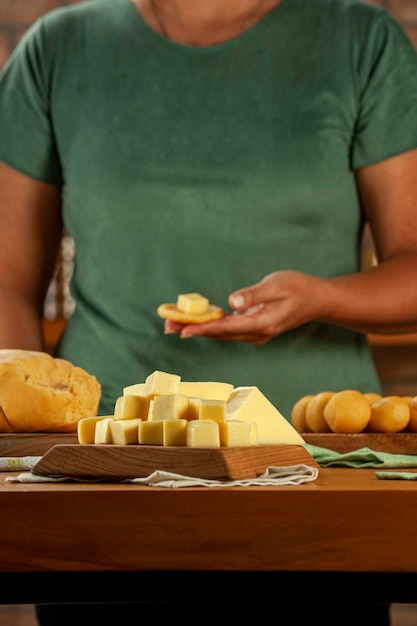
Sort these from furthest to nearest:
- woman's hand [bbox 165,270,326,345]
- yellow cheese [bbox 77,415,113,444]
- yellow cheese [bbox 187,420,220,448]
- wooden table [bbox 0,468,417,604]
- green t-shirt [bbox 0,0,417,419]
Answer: green t-shirt [bbox 0,0,417,419] < woman's hand [bbox 165,270,326,345] < yellow cheese [bbox 77,415,113,444] < yellow cheese [bbox 187,420,220,448] < wooden table [bbox 0,468,417,604]

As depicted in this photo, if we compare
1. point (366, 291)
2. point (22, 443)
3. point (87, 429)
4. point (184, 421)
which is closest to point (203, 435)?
point (184, 421)

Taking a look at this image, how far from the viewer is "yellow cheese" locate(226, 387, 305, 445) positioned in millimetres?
830

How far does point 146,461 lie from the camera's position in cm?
75

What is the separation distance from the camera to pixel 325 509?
2.12 feet

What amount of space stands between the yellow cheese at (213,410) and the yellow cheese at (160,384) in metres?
0.07

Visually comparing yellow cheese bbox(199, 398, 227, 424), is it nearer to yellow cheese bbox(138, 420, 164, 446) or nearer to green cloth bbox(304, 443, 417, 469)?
yellow cheese bbox(138, 420, 164, 446)

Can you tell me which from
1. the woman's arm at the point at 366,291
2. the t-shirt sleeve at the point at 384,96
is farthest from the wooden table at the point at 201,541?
the t-shirt sleeve at the point at 384,96

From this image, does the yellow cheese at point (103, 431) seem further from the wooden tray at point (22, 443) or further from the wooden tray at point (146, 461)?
the wooden tray at point (22, 443)

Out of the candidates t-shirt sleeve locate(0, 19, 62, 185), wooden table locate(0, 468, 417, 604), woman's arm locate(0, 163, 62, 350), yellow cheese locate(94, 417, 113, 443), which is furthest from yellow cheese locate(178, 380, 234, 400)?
t-shirt sleeve locate(0, 19, 62, 185)

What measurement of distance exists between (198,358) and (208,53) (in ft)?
1.56

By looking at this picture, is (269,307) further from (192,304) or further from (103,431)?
(103,431)

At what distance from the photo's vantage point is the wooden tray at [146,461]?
2.38 ft

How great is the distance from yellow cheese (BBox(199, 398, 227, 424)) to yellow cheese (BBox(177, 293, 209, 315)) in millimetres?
567

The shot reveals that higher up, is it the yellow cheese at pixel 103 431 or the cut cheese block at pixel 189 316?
the yellow cheese at pixel 103 431
